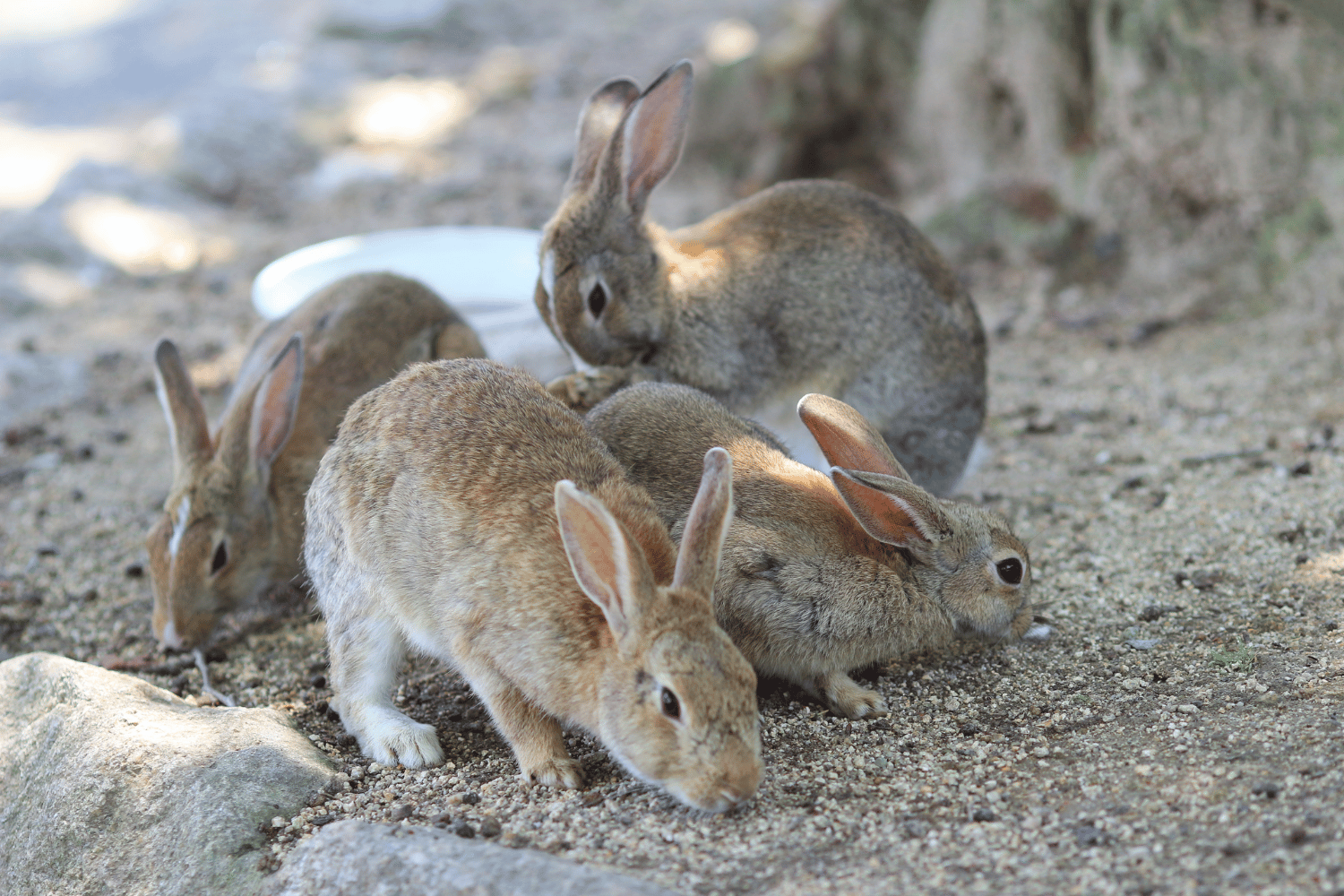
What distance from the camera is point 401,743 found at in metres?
4.36

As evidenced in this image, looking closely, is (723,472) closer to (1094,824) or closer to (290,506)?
(1094,824)

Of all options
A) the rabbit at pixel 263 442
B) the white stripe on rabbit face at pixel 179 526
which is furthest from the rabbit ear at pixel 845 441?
the white stripe on rabbit face at pixel 179 526

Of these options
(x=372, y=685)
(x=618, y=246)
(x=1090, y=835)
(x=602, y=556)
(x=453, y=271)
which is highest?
(x=618, y=246)

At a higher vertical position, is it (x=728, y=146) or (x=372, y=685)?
(x=728, y=146)

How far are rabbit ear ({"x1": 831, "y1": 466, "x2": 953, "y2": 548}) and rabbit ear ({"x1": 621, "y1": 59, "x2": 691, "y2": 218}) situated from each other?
208cm

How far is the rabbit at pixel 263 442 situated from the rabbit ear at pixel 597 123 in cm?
127

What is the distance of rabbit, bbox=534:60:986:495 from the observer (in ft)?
19.1

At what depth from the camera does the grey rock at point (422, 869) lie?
3143 mm

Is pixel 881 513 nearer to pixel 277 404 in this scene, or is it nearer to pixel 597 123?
pixel 597 123

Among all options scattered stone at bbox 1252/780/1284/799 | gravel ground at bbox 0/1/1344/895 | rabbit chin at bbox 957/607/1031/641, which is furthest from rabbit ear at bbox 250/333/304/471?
scattered stone at bbox 1252/780/1284/799

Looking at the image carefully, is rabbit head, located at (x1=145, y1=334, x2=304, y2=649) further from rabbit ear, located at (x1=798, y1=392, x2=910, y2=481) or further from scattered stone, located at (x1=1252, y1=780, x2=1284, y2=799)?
scattered stone, located at (x1=1252, y1=780, x2=1284, y2=799)

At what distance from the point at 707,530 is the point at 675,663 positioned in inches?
16.9

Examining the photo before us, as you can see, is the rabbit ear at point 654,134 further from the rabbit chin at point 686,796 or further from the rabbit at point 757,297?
the rabbit chin at point 686,796

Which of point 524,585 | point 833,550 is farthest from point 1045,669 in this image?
point 524,585
